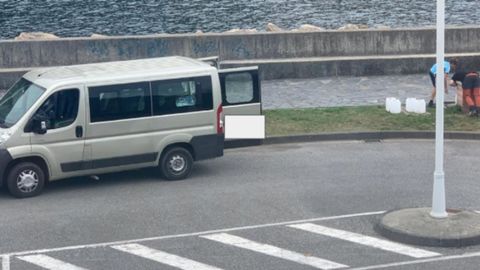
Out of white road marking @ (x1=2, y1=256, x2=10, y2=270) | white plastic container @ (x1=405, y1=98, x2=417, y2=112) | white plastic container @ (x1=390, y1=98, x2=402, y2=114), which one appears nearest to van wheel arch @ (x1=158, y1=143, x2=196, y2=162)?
white road marking @ (x1=2, y1=256, x2=10, y2=270)

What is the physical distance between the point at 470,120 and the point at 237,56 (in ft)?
27.0

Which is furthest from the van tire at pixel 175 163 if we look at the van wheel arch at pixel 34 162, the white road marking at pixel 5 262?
the white road marking at pixel 5 262

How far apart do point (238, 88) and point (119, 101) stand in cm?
280

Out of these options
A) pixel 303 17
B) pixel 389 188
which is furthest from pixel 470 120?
pixel 303 17

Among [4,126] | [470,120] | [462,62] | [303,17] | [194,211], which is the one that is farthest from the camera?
[303,17]

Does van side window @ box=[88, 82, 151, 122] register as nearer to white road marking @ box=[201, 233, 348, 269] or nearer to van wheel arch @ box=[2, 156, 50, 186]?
van wheel arch @ box=[2, 156, 50, 186]

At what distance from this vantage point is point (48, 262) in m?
12.6

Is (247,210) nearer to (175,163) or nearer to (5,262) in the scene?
(175,163)

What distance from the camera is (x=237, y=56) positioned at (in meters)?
27.7

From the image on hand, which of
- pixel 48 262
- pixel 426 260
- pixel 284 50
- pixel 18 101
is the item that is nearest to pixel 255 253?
pixel 426 260

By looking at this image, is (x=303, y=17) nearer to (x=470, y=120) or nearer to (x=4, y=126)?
(x=470, y=120)

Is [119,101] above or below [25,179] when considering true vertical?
above

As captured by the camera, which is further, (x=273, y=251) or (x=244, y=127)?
(x=244, y=127)

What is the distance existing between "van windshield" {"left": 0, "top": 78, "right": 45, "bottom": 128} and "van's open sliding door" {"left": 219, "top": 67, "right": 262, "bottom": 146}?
364 cm
